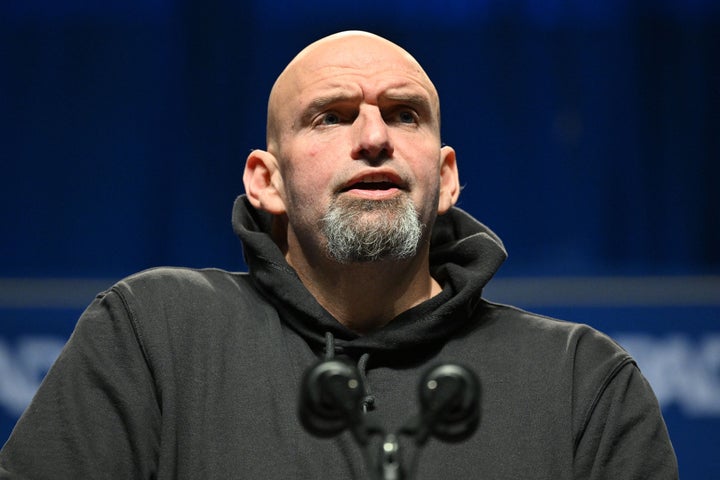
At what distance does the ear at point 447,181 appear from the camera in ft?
5.53

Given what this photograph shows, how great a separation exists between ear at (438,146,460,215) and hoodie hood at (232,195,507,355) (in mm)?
65

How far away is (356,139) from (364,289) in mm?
232

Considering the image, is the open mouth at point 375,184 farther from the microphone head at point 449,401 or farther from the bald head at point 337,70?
the microphone head at point 449,401

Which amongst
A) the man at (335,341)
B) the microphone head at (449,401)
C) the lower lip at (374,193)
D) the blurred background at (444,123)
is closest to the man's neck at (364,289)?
the man at (335,341)

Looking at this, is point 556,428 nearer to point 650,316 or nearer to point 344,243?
point 344,243

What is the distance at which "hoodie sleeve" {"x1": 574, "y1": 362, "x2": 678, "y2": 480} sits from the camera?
1417 millimetres

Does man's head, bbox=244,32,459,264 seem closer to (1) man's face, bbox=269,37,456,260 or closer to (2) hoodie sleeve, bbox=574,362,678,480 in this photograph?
(1) man's face, bbox=269,37,456,260

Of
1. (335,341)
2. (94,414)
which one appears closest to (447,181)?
(335,341)

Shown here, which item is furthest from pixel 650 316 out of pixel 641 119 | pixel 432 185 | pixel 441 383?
pixel 441 383

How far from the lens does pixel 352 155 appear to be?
1506 millimetres

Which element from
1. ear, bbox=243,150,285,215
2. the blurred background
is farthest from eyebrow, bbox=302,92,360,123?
the blurred background

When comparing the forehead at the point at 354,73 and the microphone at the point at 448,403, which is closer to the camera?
the microphone at the point at 448,403

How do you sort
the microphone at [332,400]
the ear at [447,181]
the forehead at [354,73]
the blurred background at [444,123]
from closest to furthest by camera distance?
the microphone at [332,400] < the forehead at [354,73] < the ear at [447,181] < the blurred background at [444,123]

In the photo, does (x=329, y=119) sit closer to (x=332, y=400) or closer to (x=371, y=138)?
(x=371, y=138)
